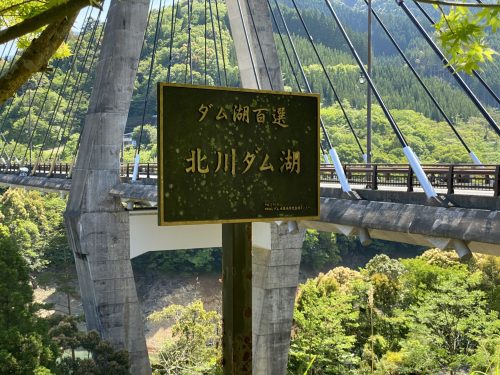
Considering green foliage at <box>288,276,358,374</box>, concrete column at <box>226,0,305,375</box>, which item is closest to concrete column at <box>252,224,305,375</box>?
concrete column at <box>226,0,305,375</box>

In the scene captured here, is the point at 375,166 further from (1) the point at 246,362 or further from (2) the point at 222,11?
(2) the point at 222,11

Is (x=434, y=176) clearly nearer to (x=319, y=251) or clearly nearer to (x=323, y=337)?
(x=323, y=337)

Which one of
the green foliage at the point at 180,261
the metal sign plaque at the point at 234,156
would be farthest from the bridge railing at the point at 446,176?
the green foliage at the point at 180,261

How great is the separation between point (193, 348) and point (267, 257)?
6598 millimetres

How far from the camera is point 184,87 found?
4.57 m

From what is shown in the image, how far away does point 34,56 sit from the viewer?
5.12 metres

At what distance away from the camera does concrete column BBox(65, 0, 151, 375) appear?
716 inches

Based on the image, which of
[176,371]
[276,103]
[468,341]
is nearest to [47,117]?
[176,371]

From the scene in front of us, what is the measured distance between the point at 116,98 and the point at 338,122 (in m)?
56.7

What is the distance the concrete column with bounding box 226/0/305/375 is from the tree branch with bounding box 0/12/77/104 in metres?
12.3

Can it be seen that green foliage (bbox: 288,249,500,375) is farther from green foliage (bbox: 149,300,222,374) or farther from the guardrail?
the guardrail

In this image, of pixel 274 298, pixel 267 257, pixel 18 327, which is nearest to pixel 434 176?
pixel 267 257

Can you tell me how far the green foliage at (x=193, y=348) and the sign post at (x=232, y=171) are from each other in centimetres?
1516

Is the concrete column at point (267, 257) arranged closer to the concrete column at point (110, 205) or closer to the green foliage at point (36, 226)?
the concrete column at point (110, 205)
